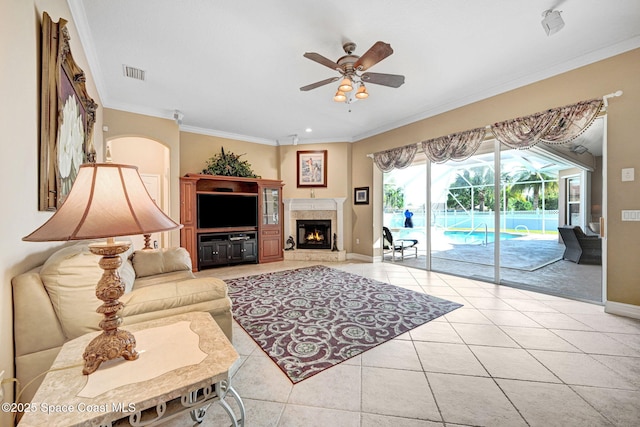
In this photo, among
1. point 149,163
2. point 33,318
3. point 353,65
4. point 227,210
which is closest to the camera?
point 33,318

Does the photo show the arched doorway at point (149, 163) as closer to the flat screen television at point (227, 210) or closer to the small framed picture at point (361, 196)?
the flat screen television at point (227, 210)

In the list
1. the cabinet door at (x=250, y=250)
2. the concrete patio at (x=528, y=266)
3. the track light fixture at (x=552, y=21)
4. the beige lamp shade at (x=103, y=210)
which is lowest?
the concrete patio at (x=528, y=266)

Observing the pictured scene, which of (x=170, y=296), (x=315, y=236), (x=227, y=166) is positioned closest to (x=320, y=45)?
(x=170, y=296)

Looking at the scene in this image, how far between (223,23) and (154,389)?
9.51 ft

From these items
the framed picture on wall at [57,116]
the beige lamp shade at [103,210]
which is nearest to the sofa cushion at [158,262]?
the framed picture on wall at [57,116]

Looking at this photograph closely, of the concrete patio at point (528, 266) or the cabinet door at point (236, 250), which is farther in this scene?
the cabinet door at point (236, 250)

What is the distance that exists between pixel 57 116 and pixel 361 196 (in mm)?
5040

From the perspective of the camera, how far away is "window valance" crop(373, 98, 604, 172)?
2.92 meters

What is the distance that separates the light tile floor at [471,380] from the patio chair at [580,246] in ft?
8.13

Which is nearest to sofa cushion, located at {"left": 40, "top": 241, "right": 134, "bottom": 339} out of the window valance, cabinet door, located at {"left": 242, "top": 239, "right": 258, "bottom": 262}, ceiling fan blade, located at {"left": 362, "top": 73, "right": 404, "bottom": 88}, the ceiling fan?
the ceiling fan

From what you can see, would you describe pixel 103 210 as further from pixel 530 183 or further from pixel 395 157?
pixel 530 183

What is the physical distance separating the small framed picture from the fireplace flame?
1192mm

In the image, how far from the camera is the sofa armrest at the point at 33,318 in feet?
3.74

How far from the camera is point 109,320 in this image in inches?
40.2
